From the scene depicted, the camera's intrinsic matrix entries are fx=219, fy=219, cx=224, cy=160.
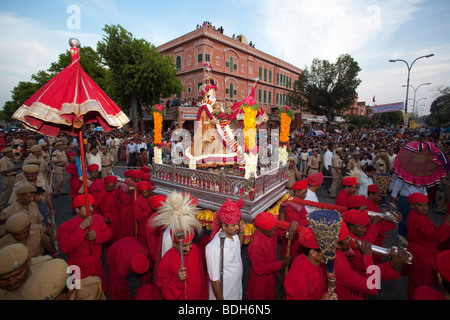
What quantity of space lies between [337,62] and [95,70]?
3577 centimetres

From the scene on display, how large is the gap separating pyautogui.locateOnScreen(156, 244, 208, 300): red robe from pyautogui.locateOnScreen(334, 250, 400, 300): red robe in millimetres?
1528

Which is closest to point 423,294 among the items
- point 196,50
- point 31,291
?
point 31,291

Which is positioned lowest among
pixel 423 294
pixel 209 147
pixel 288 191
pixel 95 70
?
pixel 288 191

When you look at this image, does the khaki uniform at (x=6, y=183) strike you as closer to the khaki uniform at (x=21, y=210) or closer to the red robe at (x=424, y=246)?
the khaki uniform at (x=21, y=210)

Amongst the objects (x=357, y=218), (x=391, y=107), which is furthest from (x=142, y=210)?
(x=391, y=107)

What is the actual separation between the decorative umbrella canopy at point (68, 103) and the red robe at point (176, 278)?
1888 millimetres

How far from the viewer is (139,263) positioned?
2.53m

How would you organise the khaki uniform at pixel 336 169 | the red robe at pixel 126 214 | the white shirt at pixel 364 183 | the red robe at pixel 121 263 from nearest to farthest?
the red robe at pixel 121 263 < the red robe at pixel 126 214 < the white shirt at pixel 364 183 < the khaki uniform at pixel 336 169

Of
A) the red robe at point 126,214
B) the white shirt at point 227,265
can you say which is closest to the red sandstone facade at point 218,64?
the red robe at point 126,214

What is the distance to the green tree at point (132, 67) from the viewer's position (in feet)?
74.6

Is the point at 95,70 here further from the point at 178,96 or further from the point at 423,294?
the point at 423,294

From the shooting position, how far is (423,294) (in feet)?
5.97

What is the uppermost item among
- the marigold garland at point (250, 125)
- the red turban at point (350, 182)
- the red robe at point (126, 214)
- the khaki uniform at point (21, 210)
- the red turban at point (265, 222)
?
the marigold garland at point (250, 125)
